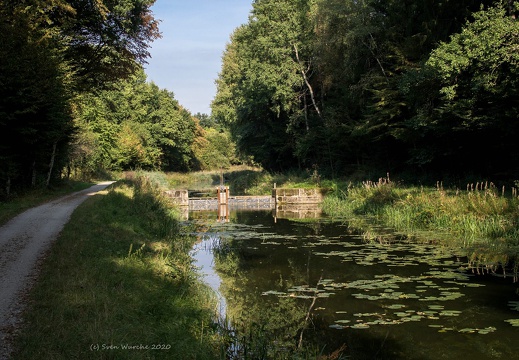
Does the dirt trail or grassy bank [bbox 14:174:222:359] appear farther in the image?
the dirt trail

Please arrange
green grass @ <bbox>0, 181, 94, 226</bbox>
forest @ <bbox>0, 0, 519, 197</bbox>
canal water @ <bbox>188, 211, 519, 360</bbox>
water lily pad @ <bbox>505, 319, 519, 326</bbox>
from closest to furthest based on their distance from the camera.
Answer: canal water @ <bbox>188, 211, 519, 360</bbox>, water lily pad @ <bbox>505, 319, 519, 326</bbox>, green grass @ <bbox>0, 181, 94, 226</bbox>, forest @ <bbox>0, 0, 519, 197</bbox>

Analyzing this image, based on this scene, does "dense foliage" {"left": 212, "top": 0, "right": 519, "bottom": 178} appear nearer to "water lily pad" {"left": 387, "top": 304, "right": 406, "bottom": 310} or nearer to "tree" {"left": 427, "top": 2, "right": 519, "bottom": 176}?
"tree" {"left": 427, "top": 2, "right": 519, "bottom": 176}

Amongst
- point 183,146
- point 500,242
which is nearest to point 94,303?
point 500,242

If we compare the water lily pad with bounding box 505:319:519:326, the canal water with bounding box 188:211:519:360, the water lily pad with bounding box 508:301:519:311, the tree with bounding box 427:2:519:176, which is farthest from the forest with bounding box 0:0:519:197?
the water lily pad with bounding box 505:319:519:326

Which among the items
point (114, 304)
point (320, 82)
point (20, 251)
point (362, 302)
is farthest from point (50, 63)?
point (320, 82)

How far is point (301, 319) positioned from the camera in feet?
23.6

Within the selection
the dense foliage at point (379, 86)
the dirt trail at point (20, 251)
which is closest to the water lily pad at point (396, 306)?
the dirt trail at point (20, 251)

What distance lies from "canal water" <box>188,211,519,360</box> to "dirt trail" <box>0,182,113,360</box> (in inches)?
110

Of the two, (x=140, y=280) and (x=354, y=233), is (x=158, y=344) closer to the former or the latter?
(x=140, y=280)

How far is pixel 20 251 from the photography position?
8688 millimetres

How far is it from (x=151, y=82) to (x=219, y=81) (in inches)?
729

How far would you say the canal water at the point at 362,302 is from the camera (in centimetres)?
606

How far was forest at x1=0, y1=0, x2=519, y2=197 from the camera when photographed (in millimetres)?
15820

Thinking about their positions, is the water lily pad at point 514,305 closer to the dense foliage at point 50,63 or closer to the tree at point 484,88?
the tree at point 484,88
